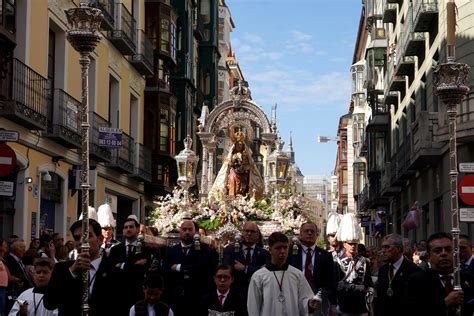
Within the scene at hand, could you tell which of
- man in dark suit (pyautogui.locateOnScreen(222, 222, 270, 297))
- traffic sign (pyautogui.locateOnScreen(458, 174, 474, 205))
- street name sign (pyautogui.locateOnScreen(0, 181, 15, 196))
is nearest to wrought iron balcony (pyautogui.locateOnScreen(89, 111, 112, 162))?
street name sign (pyautogui.locateOnScreen(0, 181, 15, 196))

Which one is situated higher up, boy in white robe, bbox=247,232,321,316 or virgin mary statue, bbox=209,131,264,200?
virgin mary statue, bbox=209,131,264,200

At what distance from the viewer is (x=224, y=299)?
10789 millimetres

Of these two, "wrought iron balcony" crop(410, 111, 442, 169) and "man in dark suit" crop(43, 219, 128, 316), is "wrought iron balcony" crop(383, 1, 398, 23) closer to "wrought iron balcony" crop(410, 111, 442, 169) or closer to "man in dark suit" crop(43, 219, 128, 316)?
"wrought iron balcony" crop(410, 111, 442, 169)

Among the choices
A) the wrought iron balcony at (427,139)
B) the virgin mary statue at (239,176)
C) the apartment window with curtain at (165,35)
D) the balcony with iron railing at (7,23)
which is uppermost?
the apartment window with curtain at (165,35)

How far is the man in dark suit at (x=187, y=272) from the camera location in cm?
1223

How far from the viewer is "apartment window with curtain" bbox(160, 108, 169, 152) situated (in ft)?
125

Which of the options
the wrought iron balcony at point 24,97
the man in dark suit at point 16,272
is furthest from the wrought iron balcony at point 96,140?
the man in dark suit at point 16,272

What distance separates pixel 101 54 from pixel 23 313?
20.2 meters

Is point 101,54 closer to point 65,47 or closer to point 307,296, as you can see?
point 65,47

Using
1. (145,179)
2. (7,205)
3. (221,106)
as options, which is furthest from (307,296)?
(145,179)

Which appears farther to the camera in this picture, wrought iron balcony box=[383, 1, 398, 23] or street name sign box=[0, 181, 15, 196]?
wrought iron balcony box=[383, 1, 398, 23]

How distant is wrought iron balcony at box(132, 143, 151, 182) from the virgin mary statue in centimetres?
747

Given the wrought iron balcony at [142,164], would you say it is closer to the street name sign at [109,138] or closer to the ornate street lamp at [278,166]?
the ornate street lamp at [278,166]

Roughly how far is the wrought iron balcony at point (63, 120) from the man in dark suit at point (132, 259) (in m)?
11.6
